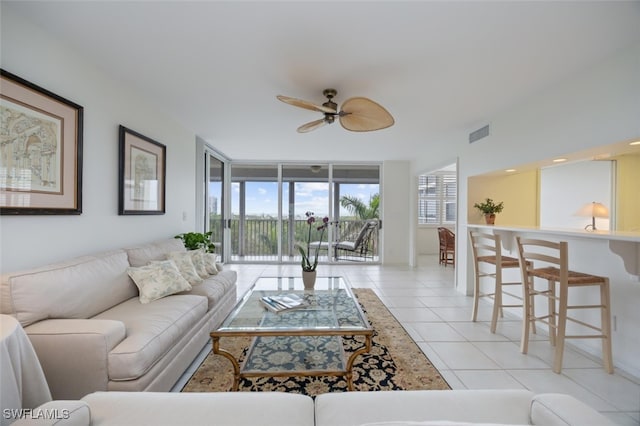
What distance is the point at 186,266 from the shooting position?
108 inches

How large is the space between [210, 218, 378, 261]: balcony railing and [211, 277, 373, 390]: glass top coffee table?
3657 mm

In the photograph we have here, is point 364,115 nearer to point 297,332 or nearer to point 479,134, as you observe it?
point 297,332

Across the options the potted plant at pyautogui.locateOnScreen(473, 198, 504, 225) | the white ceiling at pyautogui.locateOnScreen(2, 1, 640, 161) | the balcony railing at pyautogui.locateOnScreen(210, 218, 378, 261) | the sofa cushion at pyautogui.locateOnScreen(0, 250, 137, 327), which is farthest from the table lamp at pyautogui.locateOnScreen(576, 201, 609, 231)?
the sofa cushion at pyautogui.locateOnScreen(0, 250, 137, 327)

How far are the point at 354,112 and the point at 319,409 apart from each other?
7.02ft

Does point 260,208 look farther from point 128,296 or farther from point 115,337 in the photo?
point 115,337

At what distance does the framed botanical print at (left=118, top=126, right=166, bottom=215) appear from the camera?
2.66 metres

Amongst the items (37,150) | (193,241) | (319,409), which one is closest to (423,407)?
(319,409)

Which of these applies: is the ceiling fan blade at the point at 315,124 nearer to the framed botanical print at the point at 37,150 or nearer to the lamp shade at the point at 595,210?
the framed botanical print at the point at 37,150

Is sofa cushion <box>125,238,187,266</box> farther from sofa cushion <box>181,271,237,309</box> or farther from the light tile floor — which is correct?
the light tile floor

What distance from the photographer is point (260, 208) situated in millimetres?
6297

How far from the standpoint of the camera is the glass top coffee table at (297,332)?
5.85 ft

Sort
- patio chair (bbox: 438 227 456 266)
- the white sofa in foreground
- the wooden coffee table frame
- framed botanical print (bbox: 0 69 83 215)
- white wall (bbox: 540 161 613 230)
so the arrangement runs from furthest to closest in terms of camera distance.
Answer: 1. patio chair (bbox: 438 227 456 266)
2. white wall (bbox: 540 161 613 230)
3. the wooden coffee table frame
4. framed botanical print (bbox: 0 69 83 215)
5. the white sofa in foreground

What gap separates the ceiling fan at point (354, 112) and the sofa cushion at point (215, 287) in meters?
1.81

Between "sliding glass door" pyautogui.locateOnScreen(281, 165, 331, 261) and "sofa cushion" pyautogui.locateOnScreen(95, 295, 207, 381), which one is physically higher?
"sliding glass door" pyautogui.locateOnScreen(281, 165, 331, 261)
